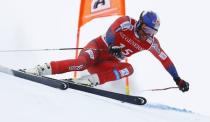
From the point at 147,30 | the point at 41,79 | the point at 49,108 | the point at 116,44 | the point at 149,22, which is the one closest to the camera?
the point at 49,108

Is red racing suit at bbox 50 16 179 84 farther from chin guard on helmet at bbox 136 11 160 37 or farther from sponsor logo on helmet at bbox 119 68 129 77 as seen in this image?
chin guard on helmet at bbox 136 11 160 37

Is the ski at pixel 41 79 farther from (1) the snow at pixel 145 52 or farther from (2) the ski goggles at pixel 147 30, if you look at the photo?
(1) the snow at pixel 145 52

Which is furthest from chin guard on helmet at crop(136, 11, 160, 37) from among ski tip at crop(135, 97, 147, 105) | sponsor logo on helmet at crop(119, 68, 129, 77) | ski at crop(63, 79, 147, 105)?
ski tip at crop(135, 97, 147, 105)

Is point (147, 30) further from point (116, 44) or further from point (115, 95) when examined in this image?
point (115, 95)

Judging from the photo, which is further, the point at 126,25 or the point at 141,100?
the point at 126,25

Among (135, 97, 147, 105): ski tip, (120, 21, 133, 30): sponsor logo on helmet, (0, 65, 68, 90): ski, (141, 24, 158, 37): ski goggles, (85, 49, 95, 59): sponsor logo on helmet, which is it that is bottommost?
(135, 97, 147, 105): ski tip

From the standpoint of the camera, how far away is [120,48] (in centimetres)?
473

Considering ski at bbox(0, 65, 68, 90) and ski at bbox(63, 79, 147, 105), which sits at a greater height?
ski at bbox(0, 65, 68, 90)

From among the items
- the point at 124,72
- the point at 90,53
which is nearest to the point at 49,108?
the point at 90,53

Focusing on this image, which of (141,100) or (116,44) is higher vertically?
(116,44)

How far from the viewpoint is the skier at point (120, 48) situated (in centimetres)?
443

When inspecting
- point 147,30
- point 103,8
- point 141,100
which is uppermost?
point 103,8

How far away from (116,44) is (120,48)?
0.22ft

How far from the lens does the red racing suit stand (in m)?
4.46
